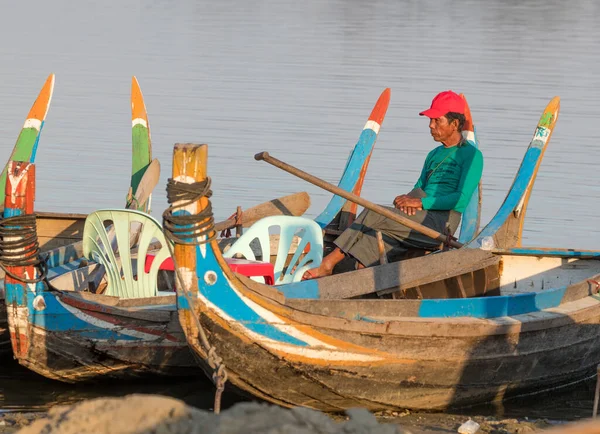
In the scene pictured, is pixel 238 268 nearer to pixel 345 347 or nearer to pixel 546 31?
pixel 345 347

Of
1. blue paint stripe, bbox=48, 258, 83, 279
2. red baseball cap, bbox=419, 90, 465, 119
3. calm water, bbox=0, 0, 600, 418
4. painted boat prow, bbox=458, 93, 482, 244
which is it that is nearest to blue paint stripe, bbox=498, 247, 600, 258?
painted boat prow, bbox=458, 93, 482, 244

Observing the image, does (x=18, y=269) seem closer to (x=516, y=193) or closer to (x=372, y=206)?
(x=372, y=206)

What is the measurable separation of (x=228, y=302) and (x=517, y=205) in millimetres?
2932

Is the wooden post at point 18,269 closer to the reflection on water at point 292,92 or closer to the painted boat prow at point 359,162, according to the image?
the painted boat prow at point 359,162

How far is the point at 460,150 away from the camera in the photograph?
9.02 meters

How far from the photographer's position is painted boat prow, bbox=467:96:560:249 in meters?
8.96

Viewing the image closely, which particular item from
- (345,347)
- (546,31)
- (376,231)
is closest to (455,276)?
(376,231)

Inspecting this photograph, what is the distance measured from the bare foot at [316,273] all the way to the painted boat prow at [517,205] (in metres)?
1.06

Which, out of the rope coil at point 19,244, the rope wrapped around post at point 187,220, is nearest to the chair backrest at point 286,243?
the rope coil at point 19,244

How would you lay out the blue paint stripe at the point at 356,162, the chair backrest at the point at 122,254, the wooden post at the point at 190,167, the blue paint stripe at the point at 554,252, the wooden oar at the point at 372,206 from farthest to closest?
the blue paint stripe at the point at 356,162 < the blue paint stripe at the point at 554,252 < the wooden oar at the point at 372,206 < the chair backrest at the point at 122,254 < the wooden post at the point at 190,167

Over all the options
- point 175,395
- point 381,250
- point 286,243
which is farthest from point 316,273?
point 175,395

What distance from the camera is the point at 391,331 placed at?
7.27m

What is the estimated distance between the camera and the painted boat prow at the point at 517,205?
896 centimetres

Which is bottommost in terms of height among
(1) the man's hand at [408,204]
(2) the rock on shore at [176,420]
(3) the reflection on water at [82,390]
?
(3) the reflection on water at [82,390]
